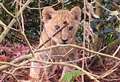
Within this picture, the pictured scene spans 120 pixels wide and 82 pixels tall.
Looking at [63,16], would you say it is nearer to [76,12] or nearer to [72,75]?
[76,12]

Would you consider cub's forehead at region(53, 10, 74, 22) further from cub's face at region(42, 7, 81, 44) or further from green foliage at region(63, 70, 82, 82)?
green foliage at region(63, 70, 82, 82)

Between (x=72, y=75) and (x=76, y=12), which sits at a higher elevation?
(x=72, y=75)

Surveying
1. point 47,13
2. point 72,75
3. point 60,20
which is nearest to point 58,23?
point 60,20

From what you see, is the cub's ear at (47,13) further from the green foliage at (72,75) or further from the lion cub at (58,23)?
the green foliage at (72,75)

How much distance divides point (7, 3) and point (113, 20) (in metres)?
1.97

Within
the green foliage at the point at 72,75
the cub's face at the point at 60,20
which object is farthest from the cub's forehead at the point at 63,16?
the green foliage at the point at 72,75

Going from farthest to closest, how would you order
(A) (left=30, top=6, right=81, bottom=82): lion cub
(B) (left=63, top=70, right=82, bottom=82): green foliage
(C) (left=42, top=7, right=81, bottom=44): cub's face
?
(C) (left=42, top=7, right=81, bottom=44): cub's face
(A) (left=30, top=6, right=81, bottom=82): lion cub
(B) (left=63, top=70, right=82, bottom=82): green foliage

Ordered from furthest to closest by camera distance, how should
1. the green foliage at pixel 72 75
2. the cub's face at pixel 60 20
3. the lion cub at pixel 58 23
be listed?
the cub's face at pixel 60 20 < the lion cub at pixel 58 23 < the green foliage at pixel 72 75

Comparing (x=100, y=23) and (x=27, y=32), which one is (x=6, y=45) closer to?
(x=27, y=32)

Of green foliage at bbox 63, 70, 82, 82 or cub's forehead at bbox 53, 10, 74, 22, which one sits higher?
green foliage at bbox 63, 70, 82, 82

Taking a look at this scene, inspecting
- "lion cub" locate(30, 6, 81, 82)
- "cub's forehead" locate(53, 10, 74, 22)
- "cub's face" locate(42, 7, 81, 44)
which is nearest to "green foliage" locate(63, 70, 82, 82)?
"lion cub" locate(30, 6, 81, 82)

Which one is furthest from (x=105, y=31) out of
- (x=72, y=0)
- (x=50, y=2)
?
(x=50, y=2)

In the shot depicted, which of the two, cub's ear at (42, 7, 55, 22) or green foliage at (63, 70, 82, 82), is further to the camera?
cub's ear at (42, 7, 55, 22)

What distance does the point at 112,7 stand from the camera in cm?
627
